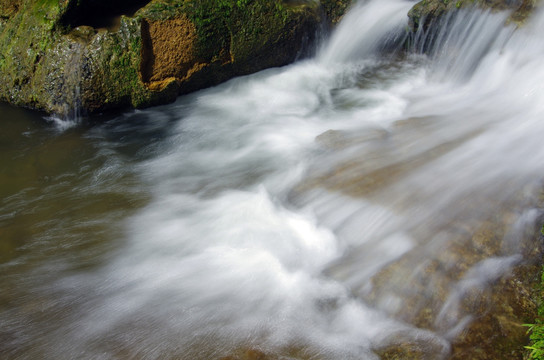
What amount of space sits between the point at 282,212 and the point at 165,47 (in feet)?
11.0

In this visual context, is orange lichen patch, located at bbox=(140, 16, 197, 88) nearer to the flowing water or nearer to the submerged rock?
the submerged rock

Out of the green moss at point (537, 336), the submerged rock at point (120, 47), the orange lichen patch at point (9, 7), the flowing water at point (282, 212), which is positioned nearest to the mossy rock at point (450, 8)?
the flowing water at point (282, 212)

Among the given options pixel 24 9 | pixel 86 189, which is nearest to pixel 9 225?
pixel 86 189

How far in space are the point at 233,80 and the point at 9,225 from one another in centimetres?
400

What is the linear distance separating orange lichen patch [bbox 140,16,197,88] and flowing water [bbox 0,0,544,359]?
1.94 ft

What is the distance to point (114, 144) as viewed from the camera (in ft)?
19.2

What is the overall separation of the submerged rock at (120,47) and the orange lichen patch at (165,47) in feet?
0.04

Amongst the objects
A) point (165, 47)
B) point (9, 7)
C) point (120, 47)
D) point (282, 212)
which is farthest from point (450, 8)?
point (9, 7)

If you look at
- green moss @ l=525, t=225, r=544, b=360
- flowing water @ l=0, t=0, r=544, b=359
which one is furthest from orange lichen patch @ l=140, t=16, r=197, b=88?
green moss @ l=525, t=225, r=544, b=360

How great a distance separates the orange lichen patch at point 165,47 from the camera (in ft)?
19.9

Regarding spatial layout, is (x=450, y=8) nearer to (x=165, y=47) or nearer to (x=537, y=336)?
(x=165, y=47)

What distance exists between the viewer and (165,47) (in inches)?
242

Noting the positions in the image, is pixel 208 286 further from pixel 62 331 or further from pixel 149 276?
pixel 62 331

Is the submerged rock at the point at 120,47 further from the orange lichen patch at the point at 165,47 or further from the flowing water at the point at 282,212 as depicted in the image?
the flowing water at the point at 282,212
